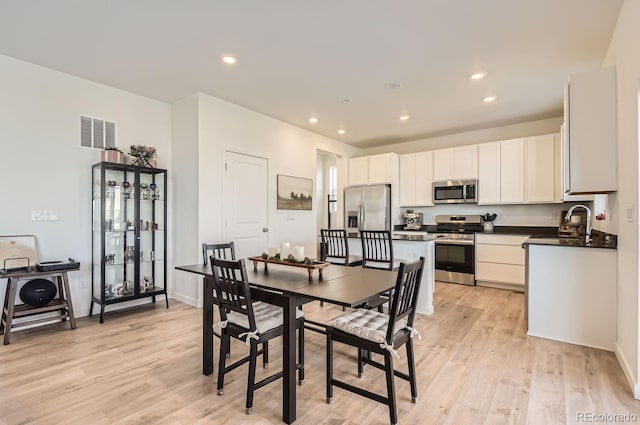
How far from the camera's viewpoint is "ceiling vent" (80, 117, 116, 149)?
3.65 meters

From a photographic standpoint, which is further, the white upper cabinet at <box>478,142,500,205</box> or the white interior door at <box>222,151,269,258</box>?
the white upper cabinet at <box>478,142,500,205</box>

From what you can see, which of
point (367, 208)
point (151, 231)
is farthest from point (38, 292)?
point (367, 208)

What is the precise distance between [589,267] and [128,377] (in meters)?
3.84

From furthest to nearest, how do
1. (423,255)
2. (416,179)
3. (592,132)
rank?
(416,179)
(423,255)
(592,132)

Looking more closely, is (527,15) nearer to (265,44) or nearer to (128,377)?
(265,44)

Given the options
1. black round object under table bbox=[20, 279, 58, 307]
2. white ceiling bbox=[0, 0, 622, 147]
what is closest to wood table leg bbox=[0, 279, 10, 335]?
black round object under table bbox=[20, 279, 58, 307]

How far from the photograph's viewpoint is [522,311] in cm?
388

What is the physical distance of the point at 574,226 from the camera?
441cm

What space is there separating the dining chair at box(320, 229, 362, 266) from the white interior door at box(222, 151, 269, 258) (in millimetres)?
1240

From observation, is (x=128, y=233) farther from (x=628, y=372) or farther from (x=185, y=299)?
(x=628, y=372)

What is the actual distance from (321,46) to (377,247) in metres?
2.11

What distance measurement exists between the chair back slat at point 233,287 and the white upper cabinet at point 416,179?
4829mm

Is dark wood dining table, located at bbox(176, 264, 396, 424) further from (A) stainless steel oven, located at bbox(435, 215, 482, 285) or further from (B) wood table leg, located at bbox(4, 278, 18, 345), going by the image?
(A) stainless steel oven, located at bbox(435, 215, 482, 285)

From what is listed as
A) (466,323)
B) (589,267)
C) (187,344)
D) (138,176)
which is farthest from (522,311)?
(138,176)
